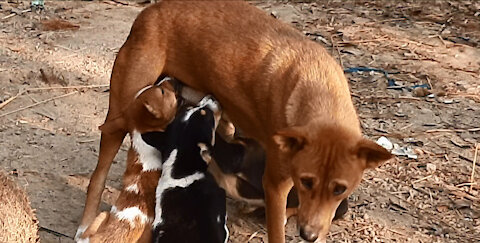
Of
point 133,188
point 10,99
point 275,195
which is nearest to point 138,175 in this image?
point 133,188

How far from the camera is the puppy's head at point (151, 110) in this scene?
4.94m

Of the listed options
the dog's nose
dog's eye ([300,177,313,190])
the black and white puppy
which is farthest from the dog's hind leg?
the dog's nose

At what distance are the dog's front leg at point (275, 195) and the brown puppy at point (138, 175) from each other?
2.45 feet

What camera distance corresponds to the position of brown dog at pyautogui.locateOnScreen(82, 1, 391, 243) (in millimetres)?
4344

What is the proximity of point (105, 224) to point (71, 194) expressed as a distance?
107 cm

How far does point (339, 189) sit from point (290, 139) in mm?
390

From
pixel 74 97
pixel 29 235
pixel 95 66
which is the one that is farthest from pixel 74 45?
pixel 29 235

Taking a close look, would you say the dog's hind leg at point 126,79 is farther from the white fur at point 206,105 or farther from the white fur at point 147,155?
the white fur at point 206,105

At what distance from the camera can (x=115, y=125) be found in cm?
523

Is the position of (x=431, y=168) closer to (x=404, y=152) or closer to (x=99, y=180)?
(x=404, y=152)

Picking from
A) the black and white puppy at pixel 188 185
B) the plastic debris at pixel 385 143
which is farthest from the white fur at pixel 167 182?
the plastic debris at pixel 385 143

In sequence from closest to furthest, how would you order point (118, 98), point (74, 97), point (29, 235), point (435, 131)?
1. point (29, 235)
2. point (118, 98)
3. point (435, 131)
4. point (74, 97)

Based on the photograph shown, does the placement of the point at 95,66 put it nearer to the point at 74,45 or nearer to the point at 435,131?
the point at 74,45

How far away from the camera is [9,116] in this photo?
6.91m
